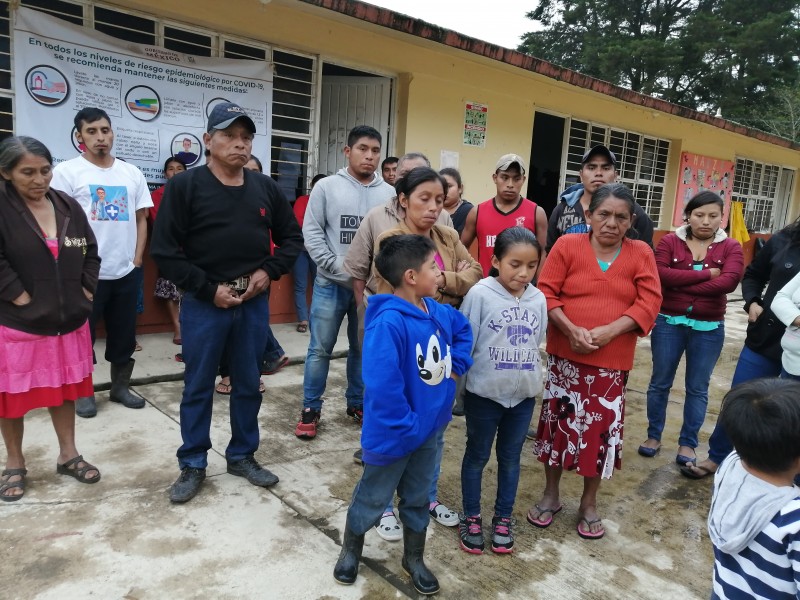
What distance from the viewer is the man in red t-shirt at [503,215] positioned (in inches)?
152

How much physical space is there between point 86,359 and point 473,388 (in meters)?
1.94

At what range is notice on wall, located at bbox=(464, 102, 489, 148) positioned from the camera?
301 inches

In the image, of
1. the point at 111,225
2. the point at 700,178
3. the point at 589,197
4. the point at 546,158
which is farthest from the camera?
the point at 700,178

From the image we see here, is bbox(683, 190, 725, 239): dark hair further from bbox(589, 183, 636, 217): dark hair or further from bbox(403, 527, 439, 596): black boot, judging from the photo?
bbox(403, 527, 439, 596): black boot

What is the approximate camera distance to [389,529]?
2725 millimetres

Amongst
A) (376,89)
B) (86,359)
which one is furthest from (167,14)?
(86,359)

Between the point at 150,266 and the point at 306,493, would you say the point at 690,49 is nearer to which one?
the point at 150,266

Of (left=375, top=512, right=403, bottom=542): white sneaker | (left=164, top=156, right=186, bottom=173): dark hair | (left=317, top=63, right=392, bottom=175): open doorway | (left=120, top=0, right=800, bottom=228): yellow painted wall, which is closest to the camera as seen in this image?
(left=375, top=512, right=403, bottom=542): white sneaker

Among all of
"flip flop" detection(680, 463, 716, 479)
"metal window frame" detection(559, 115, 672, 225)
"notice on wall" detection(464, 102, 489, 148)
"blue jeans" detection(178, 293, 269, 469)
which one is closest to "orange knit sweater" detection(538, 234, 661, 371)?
"flip flop" detection(680, 463, 716, 479)

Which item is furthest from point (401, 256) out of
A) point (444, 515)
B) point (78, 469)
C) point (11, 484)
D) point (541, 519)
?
point (11, 484)

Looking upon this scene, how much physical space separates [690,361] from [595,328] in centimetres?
126

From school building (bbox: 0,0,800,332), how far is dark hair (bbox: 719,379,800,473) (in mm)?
4678

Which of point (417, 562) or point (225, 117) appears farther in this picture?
point (225, 117)

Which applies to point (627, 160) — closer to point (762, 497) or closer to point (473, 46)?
point (473, 46)
